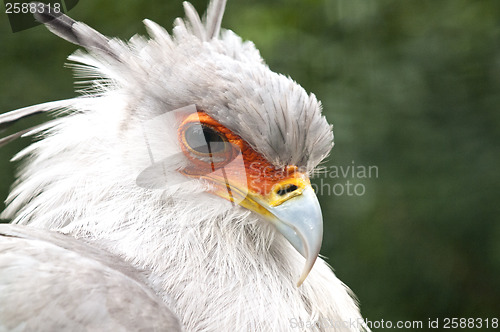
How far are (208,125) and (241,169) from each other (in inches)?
6.8

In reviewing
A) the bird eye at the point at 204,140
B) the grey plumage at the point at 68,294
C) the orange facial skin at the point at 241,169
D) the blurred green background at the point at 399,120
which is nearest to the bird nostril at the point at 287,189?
the orange facial skin at the point at 241,169

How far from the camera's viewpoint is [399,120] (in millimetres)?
3127

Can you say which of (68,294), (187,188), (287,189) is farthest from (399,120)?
(68,294)

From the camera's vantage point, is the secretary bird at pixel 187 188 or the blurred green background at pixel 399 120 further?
the blurred green background at pixel 399 120

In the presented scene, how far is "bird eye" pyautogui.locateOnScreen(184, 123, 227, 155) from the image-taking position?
1.89 metres

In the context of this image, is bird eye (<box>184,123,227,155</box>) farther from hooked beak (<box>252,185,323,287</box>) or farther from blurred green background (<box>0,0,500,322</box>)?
blurred green background (<box>0,0,500,322</box>)

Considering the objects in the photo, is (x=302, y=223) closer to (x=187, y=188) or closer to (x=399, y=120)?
(x=187, y=188)

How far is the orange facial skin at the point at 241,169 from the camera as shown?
1880 millimetres

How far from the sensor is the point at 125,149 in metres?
1.95

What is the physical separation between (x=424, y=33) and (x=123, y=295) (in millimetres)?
2159

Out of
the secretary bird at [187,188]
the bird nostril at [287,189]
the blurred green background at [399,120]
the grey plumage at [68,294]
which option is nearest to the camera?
the grey plumage at [68,294]

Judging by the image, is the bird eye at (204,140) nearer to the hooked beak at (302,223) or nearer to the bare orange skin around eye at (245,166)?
the bare orange skin around eye at (245,166)

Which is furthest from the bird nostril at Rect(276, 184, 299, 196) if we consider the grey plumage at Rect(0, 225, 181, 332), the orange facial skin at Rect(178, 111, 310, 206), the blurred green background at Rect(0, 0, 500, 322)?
the blurred green background at Rect(0, 0, 500, 322)

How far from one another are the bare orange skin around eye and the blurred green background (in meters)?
1.17
